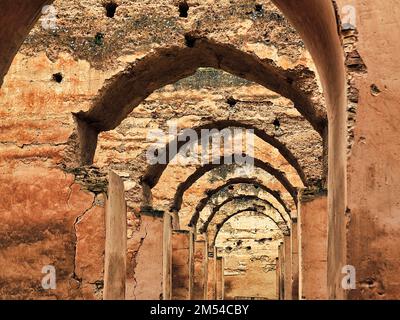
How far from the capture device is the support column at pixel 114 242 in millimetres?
6180

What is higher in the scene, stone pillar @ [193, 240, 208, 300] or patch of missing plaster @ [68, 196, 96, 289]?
stone pillar @ [193, 240, 208, 300]

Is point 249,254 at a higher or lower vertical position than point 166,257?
higher

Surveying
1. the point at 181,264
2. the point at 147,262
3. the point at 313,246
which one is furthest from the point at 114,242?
the point at 181,264

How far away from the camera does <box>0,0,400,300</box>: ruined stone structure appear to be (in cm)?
311

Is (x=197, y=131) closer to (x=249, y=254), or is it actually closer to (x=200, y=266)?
(x=200, y=266)

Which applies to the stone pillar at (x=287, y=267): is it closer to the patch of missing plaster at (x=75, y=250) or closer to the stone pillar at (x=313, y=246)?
the stone pillar at (x=313, y=246)

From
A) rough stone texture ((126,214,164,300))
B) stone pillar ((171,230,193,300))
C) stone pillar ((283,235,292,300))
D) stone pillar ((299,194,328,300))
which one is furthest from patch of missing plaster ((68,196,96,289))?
stone pillar ((283,235,292,300))

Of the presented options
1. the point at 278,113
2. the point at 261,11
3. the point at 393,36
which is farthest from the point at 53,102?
the point at 393,36

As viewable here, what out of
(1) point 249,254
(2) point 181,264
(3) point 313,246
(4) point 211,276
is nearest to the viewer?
(3) point 313,246

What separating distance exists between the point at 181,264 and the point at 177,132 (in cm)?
290

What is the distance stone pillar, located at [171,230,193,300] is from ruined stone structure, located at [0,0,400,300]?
0.04 m

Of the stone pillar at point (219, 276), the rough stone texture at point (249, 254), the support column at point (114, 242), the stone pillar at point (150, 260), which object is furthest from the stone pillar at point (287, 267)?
the support column at point (114, 242)

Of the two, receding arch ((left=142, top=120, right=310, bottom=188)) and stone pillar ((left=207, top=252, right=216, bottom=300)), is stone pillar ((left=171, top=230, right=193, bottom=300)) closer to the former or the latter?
receding arch ((left=142, top=120, right=310, bottom=188))

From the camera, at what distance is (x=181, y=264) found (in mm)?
12125
